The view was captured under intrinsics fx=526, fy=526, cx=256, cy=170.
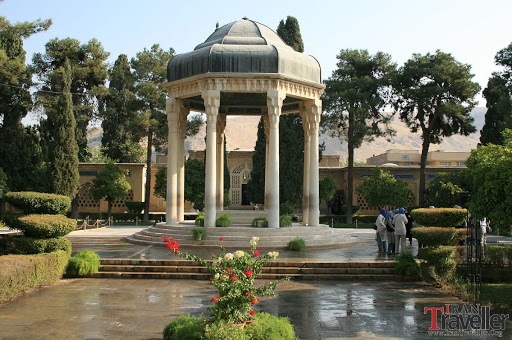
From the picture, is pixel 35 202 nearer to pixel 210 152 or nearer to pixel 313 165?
pixel 210 152

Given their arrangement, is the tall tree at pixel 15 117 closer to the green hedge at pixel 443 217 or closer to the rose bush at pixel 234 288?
the green hedge at pixel 443 217

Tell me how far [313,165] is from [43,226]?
1167 cm

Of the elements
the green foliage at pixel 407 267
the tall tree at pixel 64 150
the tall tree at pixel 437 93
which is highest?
the tall tree at pixel 437 93

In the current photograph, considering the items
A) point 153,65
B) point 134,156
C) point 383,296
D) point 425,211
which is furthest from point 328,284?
A: point 134,156

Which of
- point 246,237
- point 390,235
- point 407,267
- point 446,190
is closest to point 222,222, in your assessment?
point 246,237

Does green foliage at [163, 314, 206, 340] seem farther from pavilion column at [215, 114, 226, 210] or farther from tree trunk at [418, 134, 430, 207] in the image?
tree trunk at [418, 134, 430, 207]

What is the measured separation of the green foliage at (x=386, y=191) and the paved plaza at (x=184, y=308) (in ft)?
70.4

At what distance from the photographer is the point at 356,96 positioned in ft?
115

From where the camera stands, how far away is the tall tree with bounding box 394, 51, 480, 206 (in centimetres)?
3509

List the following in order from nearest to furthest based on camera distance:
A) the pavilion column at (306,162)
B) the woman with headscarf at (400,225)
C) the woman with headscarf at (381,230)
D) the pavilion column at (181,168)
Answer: the woman with headscarf at (400,225), the woman with headscarf at (381,230), the pavilion column at (181,168), the pavilion column at (306,162)

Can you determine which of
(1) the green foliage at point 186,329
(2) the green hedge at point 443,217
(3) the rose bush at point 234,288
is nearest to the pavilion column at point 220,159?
(2) the green hedge at point 443,217

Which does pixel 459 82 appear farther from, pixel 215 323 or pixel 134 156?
pixel 215 323

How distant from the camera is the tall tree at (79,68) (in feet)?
135

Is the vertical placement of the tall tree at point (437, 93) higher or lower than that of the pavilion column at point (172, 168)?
higher
